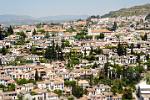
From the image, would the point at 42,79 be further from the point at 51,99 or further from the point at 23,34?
the point at 23,34

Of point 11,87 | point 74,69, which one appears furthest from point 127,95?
point 11,87

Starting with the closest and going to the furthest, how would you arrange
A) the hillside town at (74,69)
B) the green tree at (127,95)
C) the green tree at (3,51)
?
the green tree at (127,95)
the hillside town at (74,69)
the green tree at (3,51)

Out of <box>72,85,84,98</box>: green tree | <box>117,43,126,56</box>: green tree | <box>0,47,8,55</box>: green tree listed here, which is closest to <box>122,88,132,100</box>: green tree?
<box>72,85,84,98</box>: green tree

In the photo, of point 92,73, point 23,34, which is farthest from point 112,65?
point 23,34

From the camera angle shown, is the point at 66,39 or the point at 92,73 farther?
the point at 66,39

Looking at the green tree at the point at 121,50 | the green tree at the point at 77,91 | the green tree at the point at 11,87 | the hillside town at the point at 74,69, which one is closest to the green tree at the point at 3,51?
the hillside town at the point at 74,69

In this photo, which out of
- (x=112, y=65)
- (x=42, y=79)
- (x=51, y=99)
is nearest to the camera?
(x=51, y=99)

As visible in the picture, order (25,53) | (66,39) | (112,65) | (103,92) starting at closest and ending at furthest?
(103,92) → (112,65) → (25,53) → (66,39)

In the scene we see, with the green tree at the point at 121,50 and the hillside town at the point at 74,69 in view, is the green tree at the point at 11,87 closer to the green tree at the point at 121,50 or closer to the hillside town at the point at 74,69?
the hillside town at the point at 74,69
